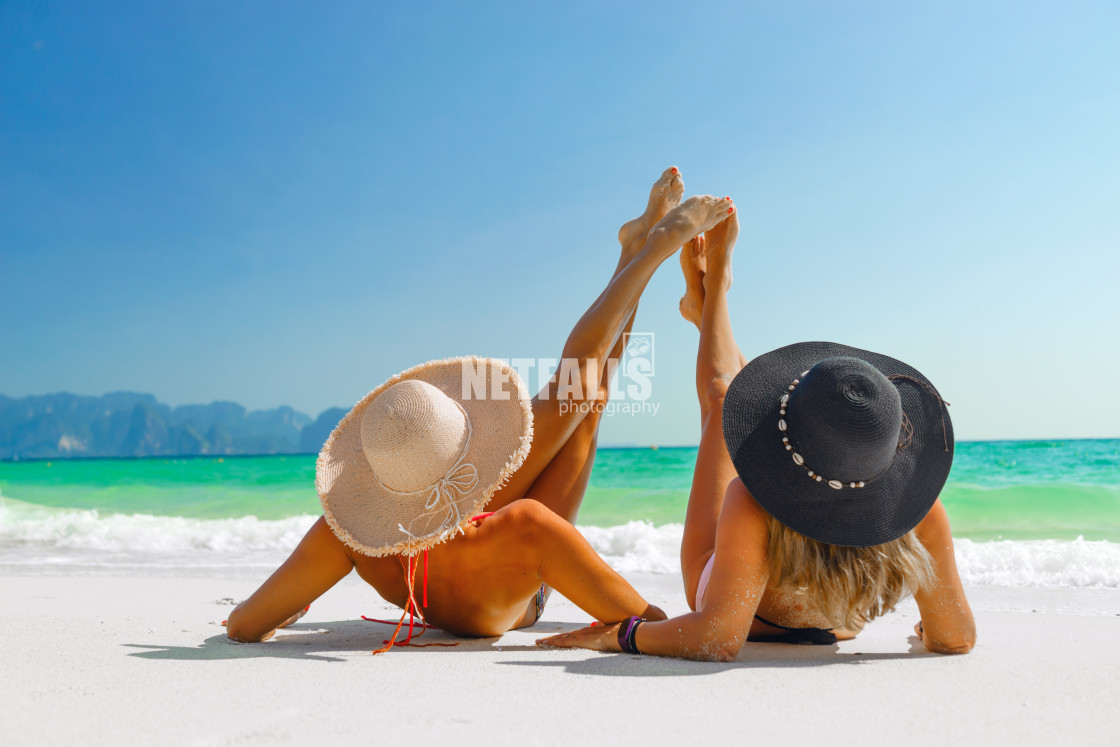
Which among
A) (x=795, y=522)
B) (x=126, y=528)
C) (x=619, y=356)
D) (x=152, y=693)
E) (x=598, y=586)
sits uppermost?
(x=619, y=356)

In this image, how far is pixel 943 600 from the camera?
214 cm

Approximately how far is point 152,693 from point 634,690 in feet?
4.20

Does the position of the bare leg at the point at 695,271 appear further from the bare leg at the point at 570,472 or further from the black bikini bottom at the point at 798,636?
the black bikini bottom at the point at 798,636

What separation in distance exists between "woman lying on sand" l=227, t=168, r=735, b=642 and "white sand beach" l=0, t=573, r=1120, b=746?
0.19 m

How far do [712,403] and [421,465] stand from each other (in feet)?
4.17

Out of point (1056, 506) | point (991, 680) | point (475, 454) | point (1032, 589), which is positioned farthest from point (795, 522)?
point (1056, 506)

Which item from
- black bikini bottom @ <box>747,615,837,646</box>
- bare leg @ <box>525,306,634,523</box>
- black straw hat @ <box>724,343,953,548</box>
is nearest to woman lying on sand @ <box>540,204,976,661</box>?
black straw hat @ <box>724,343,953,548</box>

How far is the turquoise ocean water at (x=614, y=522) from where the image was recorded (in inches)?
219

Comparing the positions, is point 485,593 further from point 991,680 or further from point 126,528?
point 126,528

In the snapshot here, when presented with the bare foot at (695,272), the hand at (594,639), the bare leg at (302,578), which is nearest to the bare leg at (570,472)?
the hand at (594,639)

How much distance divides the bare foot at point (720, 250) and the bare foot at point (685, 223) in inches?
6.1

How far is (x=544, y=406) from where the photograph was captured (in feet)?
9.11

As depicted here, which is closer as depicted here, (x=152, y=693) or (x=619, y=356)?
(x=152, y=693)

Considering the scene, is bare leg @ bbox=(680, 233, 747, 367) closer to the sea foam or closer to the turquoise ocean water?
the sea foam
